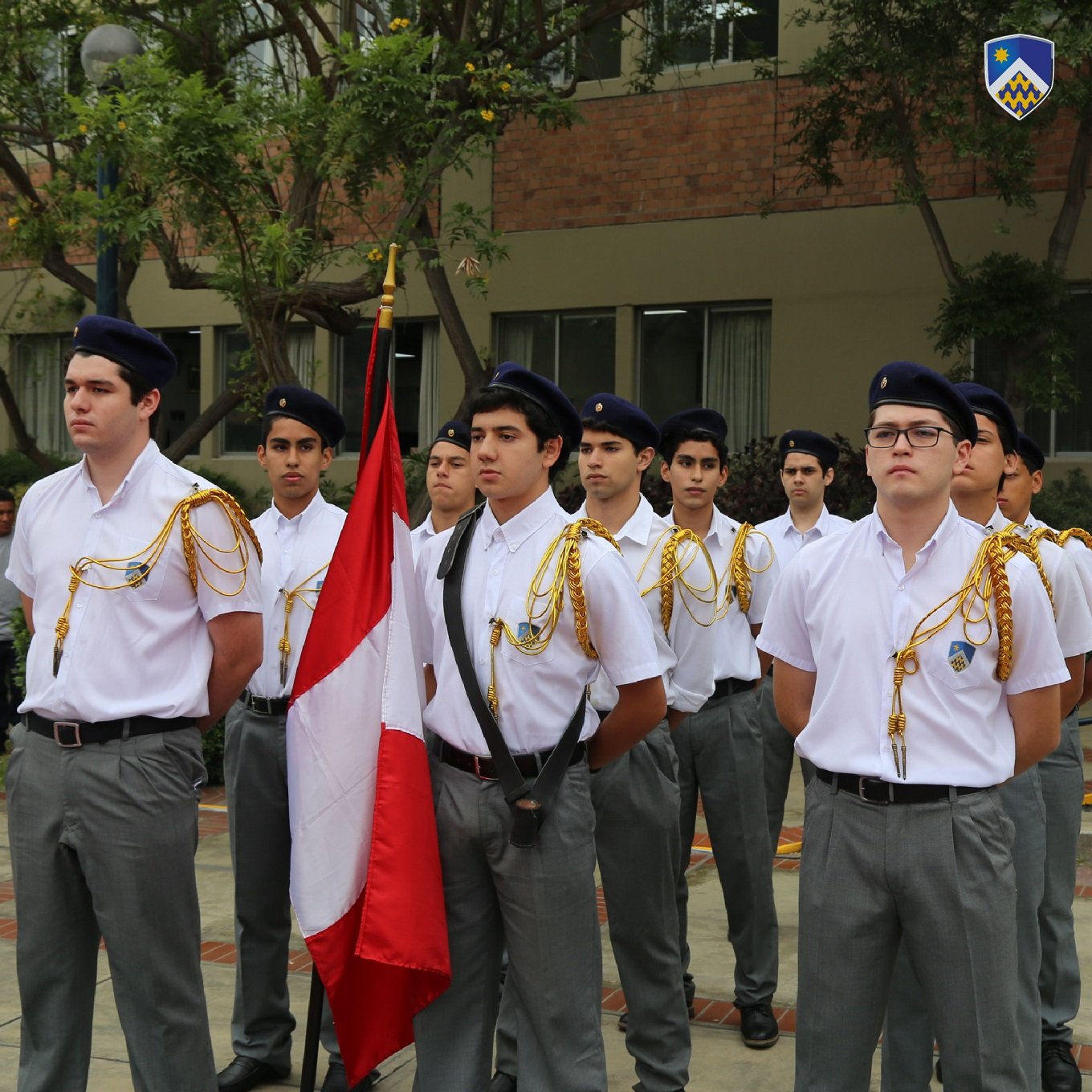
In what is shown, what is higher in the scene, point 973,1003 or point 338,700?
point 338,700

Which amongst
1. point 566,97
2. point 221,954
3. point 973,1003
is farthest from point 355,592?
point 566,97

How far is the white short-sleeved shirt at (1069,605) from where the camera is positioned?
14.1ft

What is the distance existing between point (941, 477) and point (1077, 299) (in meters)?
10.5

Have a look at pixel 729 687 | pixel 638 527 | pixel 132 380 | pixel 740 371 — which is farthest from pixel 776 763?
pixel 740 371

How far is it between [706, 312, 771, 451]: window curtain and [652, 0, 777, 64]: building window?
8.19ft

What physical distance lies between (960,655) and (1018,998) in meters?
0.98

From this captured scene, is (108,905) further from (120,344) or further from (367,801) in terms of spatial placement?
(120,344)

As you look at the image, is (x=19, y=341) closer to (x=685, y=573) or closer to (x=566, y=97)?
(x=566, y=97)

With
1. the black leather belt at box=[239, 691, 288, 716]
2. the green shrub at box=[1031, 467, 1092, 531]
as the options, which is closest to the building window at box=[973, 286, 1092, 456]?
the green shrub at box=[1031, 467, 1092, 531]

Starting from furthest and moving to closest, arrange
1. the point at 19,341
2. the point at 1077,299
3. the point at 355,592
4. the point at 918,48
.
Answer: the point at 19,341, the point at 1077,299, the point at 918,48, the point at 355,592

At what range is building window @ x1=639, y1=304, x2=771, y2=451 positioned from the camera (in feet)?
47.8

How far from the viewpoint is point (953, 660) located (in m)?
3.45

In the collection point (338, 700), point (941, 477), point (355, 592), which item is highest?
point (941, 477)

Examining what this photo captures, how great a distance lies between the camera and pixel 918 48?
11305 mm
